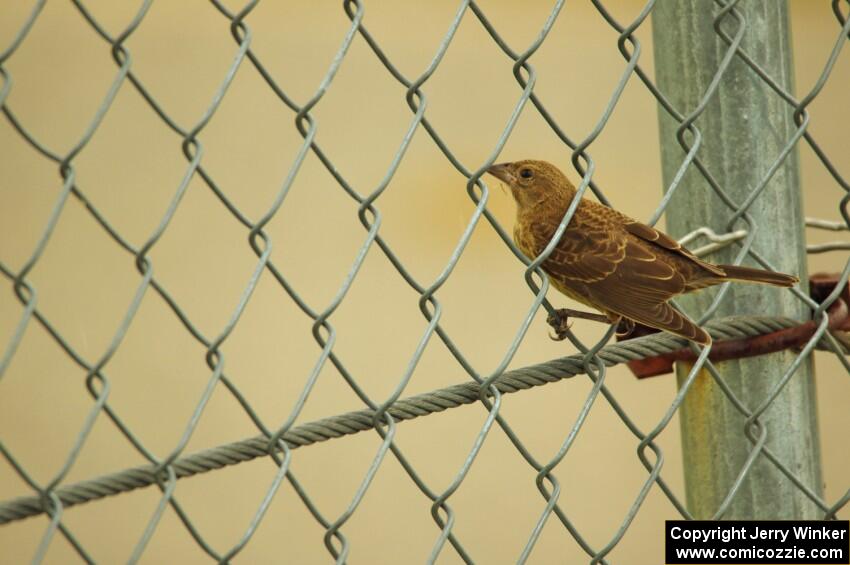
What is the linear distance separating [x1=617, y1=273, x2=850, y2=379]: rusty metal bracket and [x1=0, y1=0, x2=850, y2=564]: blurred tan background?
2631mm

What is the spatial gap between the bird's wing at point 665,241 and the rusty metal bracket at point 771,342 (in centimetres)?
17

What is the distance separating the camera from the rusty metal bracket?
272cm

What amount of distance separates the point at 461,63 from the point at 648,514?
2.33 meters

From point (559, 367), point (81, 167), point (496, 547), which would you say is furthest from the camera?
point (496, 547)

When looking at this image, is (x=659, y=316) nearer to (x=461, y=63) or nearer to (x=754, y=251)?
(x=754, y=251)

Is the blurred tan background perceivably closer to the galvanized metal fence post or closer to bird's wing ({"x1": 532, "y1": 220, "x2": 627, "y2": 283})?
bird's wing ({"x1": 532, "y1": 220, "x2": 627, "y2": 283})

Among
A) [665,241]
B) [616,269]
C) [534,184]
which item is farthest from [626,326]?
[534,184]

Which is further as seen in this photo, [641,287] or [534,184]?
[534,184]

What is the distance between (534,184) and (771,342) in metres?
1.15

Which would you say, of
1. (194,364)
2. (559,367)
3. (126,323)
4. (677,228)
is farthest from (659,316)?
(194,364)

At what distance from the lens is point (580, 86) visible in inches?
227

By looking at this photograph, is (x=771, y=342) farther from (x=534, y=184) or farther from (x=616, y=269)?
(x=534, y=184)

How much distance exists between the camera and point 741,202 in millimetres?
2699

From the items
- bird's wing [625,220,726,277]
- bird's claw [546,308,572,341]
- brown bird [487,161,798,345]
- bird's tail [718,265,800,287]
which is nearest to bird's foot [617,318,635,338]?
brown bird [487,161,798,345]
